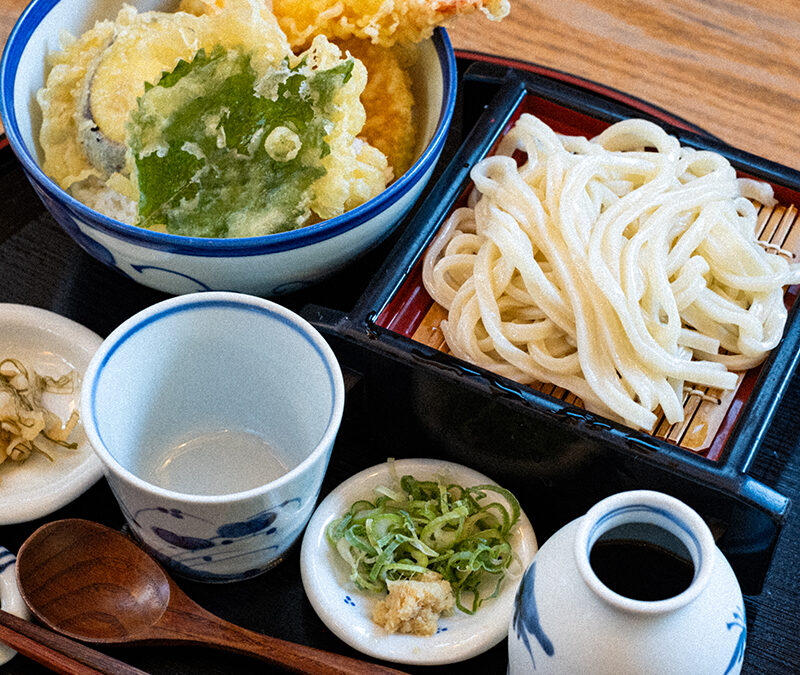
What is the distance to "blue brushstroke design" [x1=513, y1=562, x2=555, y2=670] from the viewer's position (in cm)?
98

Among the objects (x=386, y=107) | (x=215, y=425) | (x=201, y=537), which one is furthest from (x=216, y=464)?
(x=386, y=107)

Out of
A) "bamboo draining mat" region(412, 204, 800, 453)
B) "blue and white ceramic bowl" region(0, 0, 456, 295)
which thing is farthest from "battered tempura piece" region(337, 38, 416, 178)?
"bamboo draining mat" region(412, 204, 800, 453)

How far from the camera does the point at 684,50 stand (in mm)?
2039

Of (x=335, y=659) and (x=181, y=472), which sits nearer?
(x=335, y=659)

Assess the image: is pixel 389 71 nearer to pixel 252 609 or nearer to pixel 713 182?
pixel 713 182

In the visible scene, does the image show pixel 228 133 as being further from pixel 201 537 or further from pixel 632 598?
pixel 632 598

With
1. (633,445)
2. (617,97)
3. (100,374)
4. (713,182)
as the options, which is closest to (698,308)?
(713,182)

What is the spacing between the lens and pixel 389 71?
1.50 m

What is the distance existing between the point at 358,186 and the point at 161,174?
0.85 feet

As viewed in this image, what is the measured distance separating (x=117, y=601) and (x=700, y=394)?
2.60 feet

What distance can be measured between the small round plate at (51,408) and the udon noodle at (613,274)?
20.0 inches

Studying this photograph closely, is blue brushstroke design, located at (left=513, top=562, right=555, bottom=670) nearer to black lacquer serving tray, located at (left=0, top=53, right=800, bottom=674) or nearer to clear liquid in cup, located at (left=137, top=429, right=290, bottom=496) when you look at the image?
black lacquer serving tray, located at (left=0, top=53, right=800, bottom=674)

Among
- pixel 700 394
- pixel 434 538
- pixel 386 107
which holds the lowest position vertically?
pixel 434 538

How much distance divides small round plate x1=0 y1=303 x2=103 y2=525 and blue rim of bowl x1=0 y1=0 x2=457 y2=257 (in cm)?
20
